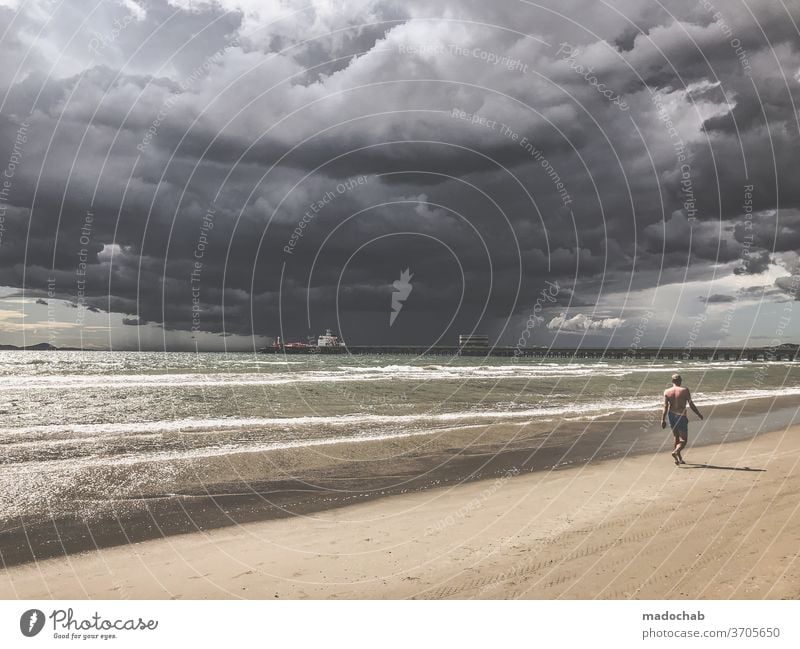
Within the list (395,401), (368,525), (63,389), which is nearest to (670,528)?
(368,525)

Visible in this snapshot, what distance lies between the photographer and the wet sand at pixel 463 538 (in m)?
6.69

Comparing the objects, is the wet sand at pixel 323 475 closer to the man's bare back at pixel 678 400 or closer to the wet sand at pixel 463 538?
the wet sand at pixel 463 538

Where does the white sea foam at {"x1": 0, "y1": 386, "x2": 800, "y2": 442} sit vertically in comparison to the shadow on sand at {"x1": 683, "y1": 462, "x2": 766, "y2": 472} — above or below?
below

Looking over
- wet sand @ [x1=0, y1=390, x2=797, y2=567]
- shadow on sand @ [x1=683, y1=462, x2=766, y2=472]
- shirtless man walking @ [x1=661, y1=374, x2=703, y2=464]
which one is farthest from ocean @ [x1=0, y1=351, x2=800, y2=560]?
shadow on sand @ [x1=683, y1=462, x2=766, y2=472]

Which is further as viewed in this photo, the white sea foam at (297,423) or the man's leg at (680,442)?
the white sea foam at (297,423)

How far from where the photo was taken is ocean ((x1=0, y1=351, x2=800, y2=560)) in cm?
1200

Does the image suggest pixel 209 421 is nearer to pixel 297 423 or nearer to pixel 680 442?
pixel 297 423

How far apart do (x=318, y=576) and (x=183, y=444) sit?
11.2 metres

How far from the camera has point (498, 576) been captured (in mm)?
6766

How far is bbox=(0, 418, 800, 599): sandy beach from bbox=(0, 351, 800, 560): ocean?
10.3 feet

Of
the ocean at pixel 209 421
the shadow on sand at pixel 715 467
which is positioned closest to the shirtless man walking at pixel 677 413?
the shadow on sand at pixel 715 467

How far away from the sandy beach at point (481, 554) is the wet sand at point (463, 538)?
1.1 inches

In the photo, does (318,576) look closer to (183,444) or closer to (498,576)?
(498,576)

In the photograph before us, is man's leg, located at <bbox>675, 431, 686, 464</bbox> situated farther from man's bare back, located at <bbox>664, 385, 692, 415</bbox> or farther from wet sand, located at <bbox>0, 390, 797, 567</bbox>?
wet sand, located at <bbox>0, 390, 797, 567</bbox>
